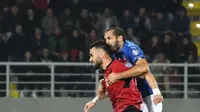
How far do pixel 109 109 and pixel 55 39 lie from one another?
1.92 m

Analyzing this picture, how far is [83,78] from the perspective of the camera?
1446 centimetres

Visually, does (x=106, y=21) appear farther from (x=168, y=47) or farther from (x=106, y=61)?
(x=106, y=61)

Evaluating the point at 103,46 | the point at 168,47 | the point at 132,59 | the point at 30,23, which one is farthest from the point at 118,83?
the point at 30,23

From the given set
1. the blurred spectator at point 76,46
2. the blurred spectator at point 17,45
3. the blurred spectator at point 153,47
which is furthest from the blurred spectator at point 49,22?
the blurred spectator at point 153,47

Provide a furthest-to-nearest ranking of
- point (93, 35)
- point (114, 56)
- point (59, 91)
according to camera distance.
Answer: point (93, 35) < point (59, 91) < point (114, 56)

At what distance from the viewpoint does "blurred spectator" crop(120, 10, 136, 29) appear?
15477 millimetres

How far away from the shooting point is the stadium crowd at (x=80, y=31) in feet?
47.9

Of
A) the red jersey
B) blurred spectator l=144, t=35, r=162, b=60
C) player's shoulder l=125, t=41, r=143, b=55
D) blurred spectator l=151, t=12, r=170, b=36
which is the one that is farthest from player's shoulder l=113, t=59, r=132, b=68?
blurred spectator l=151, t=12, r=170, b=36

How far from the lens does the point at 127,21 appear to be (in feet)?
50.9

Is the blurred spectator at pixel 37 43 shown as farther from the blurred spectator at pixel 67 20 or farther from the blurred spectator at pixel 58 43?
the blurred spectator at pixel 67 20

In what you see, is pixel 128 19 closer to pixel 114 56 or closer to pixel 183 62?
pixel 183 62

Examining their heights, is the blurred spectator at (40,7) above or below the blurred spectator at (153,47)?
above

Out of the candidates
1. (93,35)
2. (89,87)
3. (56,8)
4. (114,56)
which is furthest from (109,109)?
(114,56)

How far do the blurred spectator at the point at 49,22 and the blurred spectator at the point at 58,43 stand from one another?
439mm
